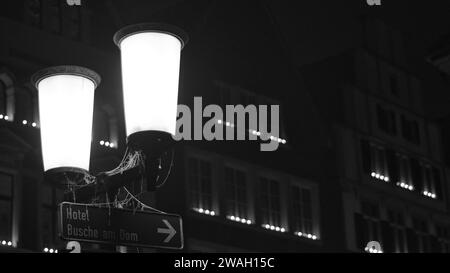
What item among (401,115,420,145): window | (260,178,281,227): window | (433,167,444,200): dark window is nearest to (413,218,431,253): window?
(433,167,444,200): dark window

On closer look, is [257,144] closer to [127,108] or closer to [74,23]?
[74,23]

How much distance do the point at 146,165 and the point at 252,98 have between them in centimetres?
2656

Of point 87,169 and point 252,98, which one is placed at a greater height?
point 252,98

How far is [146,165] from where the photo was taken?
7082mm

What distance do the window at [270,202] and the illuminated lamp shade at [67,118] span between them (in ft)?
82.7

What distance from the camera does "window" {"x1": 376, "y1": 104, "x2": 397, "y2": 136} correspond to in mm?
38312

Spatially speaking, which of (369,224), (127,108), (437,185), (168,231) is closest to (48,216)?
(369,224)

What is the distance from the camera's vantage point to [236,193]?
32.3 meters

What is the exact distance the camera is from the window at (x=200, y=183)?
100ft

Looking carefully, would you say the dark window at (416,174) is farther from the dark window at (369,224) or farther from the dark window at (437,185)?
the dark window at (369,224)

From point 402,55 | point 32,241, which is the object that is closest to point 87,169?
point 32,241

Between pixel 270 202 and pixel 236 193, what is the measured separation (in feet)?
5.16

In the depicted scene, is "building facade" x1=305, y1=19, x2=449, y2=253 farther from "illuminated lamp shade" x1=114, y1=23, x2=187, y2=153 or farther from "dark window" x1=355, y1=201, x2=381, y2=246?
"illuminated lamp shade" x1=114, y1=23, x2=187, y2=153
